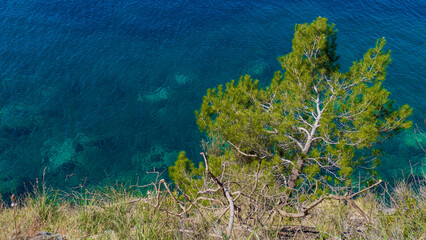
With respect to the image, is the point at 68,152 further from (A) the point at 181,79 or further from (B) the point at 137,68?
(A) the point at 181,79

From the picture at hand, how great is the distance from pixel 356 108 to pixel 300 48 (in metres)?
3.45

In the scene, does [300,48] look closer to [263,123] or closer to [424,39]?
[263,123]

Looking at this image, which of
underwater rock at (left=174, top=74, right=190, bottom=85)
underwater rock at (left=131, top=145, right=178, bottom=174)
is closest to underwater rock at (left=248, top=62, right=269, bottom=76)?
underwater rock at (left=174, top=74, right=190, bottom=85)

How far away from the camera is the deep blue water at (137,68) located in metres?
23.3

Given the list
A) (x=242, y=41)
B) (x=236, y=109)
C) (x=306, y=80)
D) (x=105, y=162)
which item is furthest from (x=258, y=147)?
(x=242, y=41)

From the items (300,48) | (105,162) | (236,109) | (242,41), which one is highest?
(300,48)

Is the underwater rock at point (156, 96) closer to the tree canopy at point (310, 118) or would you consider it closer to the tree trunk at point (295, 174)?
the tree canopy at point (310, 118)

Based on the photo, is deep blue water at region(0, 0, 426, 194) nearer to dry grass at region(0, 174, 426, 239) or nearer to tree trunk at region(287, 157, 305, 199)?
tree trunk at region(287, 157, 305, 199)

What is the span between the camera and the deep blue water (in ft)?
76.3

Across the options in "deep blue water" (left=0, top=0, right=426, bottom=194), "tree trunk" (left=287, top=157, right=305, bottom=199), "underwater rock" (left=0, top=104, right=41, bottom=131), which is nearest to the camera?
"tree trunk" (left=287, top=157, right=305, bottom=199)

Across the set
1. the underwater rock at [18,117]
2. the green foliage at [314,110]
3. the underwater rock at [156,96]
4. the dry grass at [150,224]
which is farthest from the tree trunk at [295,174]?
the underwater rock at [18,117]

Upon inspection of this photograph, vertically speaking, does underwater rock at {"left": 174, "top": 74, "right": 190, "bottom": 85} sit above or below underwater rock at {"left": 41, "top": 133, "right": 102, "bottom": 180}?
above

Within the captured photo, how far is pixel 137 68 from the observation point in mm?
30766

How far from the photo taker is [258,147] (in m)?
12.9
